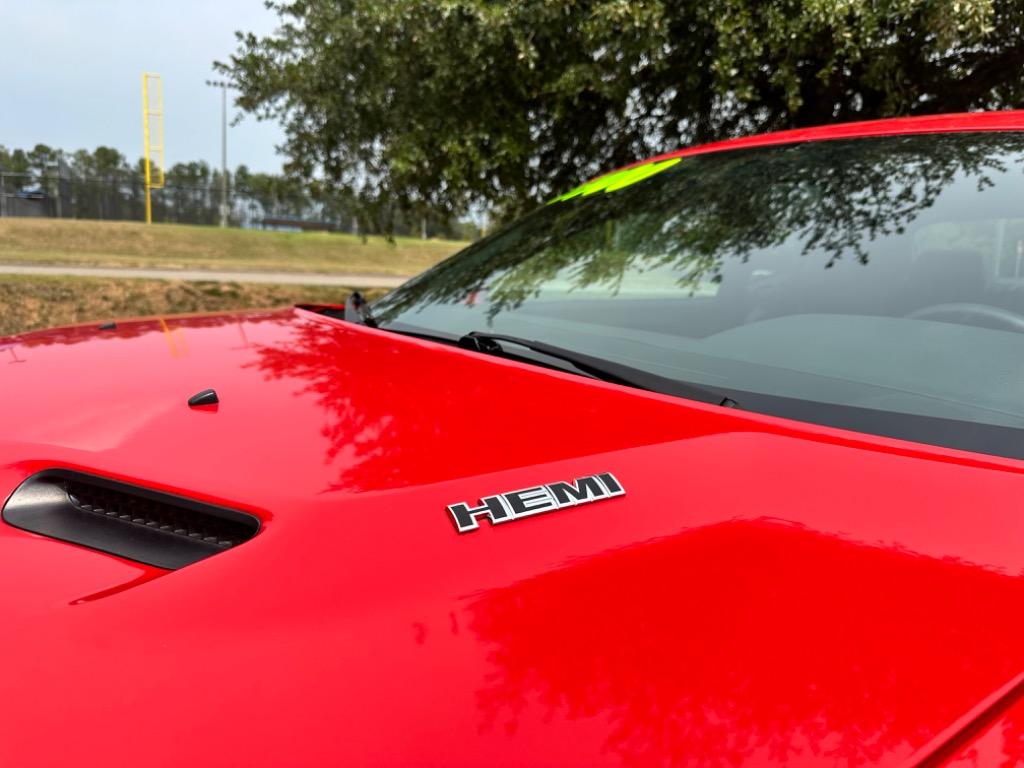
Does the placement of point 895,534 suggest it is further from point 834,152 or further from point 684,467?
point 834,152

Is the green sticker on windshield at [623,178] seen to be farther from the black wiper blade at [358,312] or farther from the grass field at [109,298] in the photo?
the grass field at [109,298]

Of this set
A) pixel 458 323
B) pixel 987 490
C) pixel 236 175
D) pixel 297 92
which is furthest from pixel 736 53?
pixel 236 175

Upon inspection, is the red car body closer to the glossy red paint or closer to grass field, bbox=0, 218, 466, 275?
the glossy red paint

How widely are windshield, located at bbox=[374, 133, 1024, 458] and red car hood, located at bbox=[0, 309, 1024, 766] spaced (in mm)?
215

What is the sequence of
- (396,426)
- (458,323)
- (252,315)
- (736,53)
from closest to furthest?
(396,426), (458,323), (252,315), (736,53)

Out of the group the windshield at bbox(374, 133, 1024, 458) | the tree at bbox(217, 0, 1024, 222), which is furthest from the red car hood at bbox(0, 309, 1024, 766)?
the tree at bbox(217, 0, 1024, 222)

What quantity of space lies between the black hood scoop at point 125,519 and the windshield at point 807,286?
825 mm

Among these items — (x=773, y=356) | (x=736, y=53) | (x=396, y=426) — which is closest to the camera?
(x=396, y=426)

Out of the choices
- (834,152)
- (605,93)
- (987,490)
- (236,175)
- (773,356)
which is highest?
(236,175)

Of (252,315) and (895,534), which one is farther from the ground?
(252,315)

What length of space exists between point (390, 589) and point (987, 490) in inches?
30.5

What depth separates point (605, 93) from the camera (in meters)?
6.43

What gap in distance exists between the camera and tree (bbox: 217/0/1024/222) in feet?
19.3

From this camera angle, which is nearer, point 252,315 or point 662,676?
point 662,676
